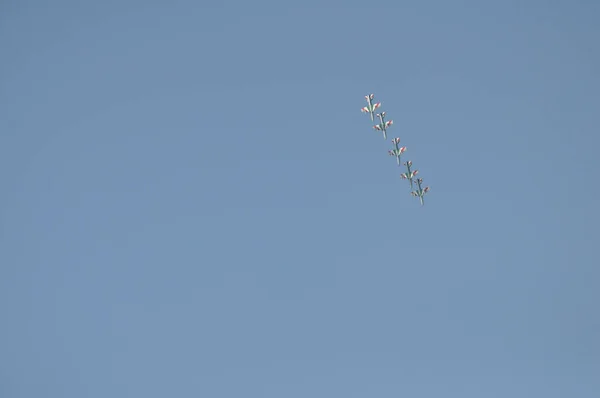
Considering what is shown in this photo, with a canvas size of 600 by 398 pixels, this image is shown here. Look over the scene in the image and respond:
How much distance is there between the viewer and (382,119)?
130 meters

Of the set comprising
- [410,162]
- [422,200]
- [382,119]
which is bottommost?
[422,200]

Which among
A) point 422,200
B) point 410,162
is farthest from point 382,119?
point 422,200

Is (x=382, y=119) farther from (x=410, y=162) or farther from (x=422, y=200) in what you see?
(x=422, y=200)

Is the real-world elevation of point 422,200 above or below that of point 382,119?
below

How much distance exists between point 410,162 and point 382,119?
547 inches

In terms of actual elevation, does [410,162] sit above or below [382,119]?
below

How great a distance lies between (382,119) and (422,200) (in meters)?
24.3

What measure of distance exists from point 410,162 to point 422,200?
10.7 metres

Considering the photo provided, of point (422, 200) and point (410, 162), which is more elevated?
point (410, 162)

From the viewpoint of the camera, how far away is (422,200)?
414ft

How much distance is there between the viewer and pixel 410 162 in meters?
128
